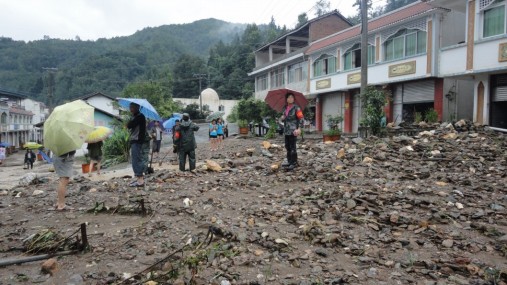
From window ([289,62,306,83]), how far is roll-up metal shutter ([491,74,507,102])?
602 inches

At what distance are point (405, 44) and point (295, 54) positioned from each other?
10.8 m

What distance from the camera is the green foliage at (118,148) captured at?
57.0 ft

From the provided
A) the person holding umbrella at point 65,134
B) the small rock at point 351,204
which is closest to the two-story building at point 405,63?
the small rock at point 351,204

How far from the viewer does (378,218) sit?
4844 mm

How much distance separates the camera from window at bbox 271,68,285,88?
105ft

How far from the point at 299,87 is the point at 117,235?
25.7 m

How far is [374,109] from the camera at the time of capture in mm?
13352

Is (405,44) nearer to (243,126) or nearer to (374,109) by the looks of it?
(374,109)

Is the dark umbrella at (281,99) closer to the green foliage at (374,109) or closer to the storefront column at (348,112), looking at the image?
the green foliage at (374,109)

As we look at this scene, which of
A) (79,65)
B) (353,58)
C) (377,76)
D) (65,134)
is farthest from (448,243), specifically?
(79,65)

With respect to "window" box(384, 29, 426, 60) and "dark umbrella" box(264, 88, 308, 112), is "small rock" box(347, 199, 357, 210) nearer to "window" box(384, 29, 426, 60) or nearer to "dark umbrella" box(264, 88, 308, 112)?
"dark umbrella" box(264, 88, 308, 112)

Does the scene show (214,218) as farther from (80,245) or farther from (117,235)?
(80,245)

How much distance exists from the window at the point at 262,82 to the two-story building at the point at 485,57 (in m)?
21.2

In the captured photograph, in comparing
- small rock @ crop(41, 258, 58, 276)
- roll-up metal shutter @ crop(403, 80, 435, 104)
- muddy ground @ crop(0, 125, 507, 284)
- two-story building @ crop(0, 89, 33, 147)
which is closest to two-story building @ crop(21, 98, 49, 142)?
two-story building @ crop(0, 89, 33, 147)
